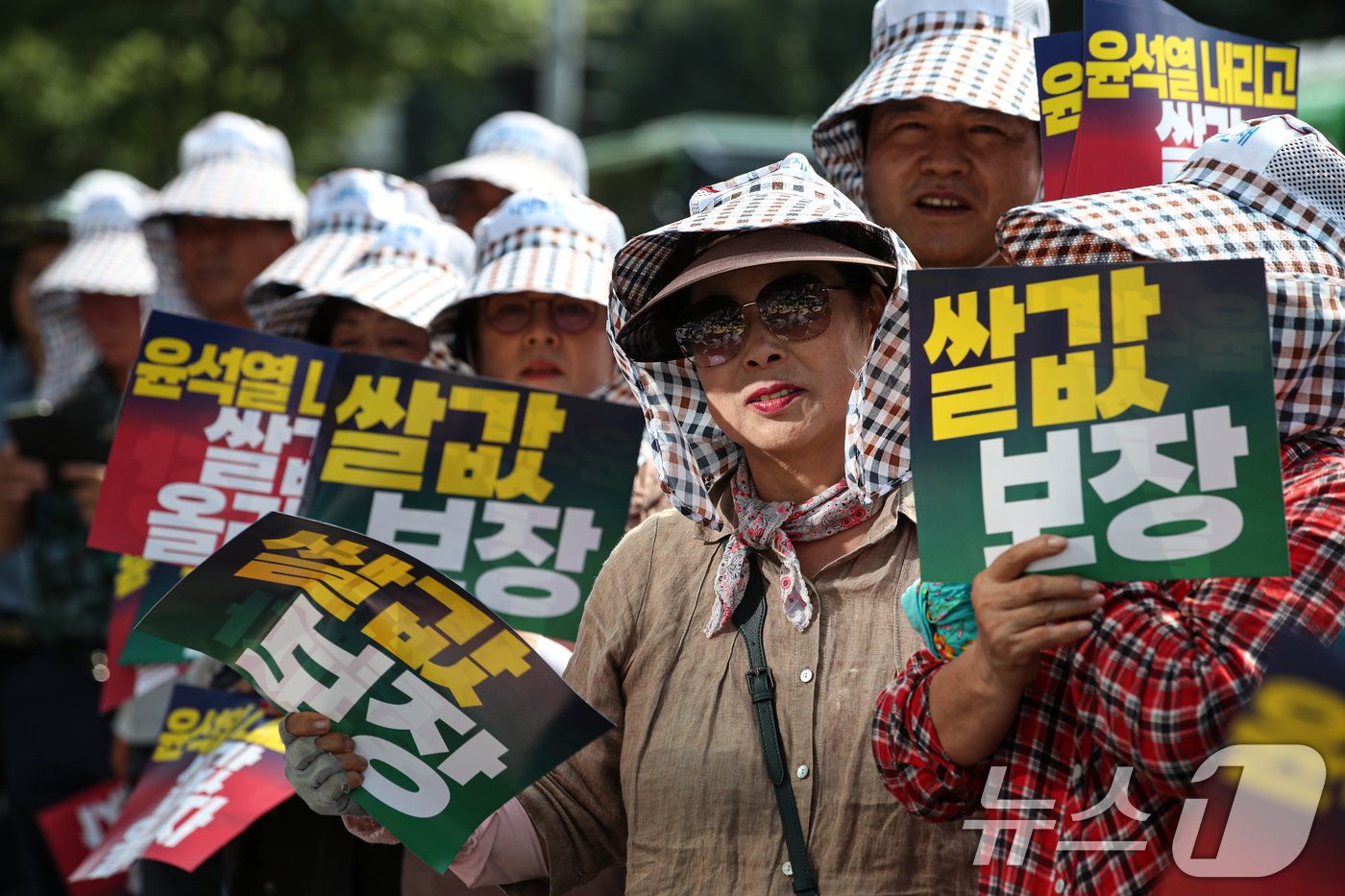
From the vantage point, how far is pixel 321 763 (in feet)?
8.63

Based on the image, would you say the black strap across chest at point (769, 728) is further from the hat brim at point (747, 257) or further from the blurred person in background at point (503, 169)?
the blurred person in background at point (503, 169)

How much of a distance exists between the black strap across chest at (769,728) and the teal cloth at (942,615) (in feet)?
1.27

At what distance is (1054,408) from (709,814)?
92 cm

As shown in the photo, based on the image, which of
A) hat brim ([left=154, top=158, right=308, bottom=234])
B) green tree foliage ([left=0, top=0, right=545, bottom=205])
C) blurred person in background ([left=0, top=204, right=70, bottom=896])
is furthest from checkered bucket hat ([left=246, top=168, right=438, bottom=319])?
green tree foliage ([left=0, top=0, right=545, bottom=205])

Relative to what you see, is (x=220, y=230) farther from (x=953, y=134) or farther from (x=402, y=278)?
(x=953, y=134)

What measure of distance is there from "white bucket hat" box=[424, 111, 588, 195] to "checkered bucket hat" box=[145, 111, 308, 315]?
1.89 feet

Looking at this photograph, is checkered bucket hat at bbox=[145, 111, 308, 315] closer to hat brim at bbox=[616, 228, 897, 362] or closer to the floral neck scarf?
hat brim at bbox=[616, 228, 897, 362]

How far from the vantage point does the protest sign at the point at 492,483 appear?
3434 mm

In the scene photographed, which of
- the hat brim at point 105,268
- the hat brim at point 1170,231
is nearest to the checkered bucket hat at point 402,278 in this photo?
the hat brim at point 105,268

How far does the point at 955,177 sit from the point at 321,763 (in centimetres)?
199

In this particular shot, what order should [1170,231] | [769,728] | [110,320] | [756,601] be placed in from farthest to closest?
[110,320] < [756,601] < [769,728] < [1170,231]

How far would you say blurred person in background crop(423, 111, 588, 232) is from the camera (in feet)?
19.0

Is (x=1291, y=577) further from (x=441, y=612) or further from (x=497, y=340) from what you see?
(x=497, y=340)

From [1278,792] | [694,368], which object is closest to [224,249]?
[694,368]
